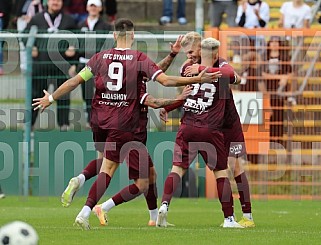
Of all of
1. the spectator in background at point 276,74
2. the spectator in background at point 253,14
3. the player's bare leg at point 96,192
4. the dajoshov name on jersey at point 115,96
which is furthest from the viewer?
the spectator in background at point 253,14

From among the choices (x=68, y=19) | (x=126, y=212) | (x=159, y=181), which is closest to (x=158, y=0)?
(x=68, y=19)

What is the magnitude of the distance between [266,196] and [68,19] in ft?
Result: 16.5

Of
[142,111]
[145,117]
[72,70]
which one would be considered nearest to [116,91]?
[142,111]

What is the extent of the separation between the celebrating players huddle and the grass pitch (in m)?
0.39

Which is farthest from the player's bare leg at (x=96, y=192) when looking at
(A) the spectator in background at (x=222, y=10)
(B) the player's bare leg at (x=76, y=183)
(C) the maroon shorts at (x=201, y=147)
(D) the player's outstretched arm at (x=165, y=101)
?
(A) the spectator in background at (x=222, y=10)

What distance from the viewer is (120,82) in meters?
11.7

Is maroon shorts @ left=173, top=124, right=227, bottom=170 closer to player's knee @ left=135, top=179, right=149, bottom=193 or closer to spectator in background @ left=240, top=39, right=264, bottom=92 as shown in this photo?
player's knee @ left=135, top=179, right=149, bottom=193

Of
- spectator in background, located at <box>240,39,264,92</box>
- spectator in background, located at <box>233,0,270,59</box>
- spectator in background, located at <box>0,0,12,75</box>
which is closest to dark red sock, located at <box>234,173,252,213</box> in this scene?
spectator in background, located at <box>240,39,264,92</box>

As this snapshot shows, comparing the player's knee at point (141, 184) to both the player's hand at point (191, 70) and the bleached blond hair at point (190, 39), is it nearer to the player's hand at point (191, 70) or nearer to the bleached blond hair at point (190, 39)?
the player's hand at point (191, 70)

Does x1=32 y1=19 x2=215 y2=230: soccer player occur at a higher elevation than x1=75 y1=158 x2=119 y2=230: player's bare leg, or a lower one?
higher

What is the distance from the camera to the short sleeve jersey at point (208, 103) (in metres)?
12.1

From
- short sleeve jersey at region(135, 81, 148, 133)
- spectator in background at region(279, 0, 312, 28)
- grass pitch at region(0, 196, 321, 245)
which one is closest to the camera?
grass pitch at region(0, 196, 321, 245)

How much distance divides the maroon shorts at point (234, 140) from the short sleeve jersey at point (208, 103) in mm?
315

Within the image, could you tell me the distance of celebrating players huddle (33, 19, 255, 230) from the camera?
11.7 meters
